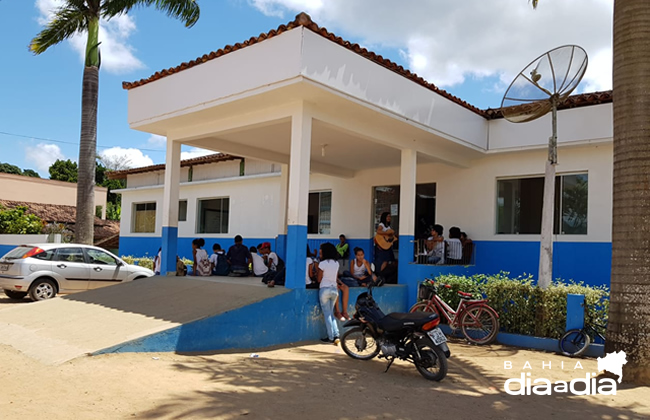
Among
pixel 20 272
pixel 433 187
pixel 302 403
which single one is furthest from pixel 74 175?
pixel 302 403

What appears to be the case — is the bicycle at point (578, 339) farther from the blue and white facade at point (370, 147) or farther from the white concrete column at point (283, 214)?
the white concrete column at point (283, 214)

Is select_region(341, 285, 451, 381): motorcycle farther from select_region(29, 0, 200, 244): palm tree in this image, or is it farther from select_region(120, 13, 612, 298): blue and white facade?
select_region(29, 0, 200, 244): palm tree

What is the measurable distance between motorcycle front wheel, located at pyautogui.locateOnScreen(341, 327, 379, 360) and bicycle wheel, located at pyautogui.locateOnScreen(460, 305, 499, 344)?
2375 mm

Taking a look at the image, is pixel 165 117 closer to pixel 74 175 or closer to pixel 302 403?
pixel 302 403

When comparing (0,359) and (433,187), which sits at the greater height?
(433,187)

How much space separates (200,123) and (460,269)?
20.0 ft

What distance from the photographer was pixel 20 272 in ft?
39.4

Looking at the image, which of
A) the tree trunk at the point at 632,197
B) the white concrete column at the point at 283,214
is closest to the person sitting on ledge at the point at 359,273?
the white concrete column at the point at 283,214

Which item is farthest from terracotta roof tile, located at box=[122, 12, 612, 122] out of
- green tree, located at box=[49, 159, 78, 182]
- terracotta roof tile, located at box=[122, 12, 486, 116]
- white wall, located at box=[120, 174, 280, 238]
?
green tree, located at box=[49, 159, 78, 182]

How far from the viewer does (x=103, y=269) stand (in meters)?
13.1

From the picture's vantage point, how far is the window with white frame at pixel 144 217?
19875 mm

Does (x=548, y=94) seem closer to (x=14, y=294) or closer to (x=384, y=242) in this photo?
(x=384, y=242)

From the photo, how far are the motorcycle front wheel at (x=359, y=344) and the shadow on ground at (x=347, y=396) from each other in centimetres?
24

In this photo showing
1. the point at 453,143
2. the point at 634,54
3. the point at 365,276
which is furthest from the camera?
the point at 453,143
